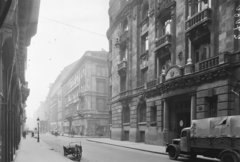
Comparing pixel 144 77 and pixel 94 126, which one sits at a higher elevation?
pixel 144 77

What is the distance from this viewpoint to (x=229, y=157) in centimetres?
1162

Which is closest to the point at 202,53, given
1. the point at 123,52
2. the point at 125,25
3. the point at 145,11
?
the point at 145,11

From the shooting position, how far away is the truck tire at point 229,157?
441 inches

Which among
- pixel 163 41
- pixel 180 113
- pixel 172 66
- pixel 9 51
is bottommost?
pixel 180 113

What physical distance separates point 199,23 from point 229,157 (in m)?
12.1

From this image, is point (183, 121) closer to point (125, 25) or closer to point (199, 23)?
point (199, 23)

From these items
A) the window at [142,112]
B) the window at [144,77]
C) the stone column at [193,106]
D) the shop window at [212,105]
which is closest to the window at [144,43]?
the window at [144,77]

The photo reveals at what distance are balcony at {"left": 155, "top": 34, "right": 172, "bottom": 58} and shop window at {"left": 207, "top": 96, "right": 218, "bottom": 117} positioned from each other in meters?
Result: 7.56

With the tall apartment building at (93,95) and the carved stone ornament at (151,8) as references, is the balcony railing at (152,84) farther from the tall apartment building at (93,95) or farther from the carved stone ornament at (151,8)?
the tall apartment building at (93,95)

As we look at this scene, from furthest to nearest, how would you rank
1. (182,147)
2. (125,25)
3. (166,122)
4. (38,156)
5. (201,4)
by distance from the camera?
(125,25)
(166,122)
(201,4)
(38,156)
(182,147)

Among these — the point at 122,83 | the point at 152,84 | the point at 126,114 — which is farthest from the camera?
the point at 122,83

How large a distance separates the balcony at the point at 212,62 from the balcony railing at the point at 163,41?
5221mm

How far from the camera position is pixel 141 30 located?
106ft

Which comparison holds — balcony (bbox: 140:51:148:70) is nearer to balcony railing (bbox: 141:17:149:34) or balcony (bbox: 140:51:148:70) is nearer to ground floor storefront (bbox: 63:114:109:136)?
balcony railing (bbox: 141:17:149:34)
